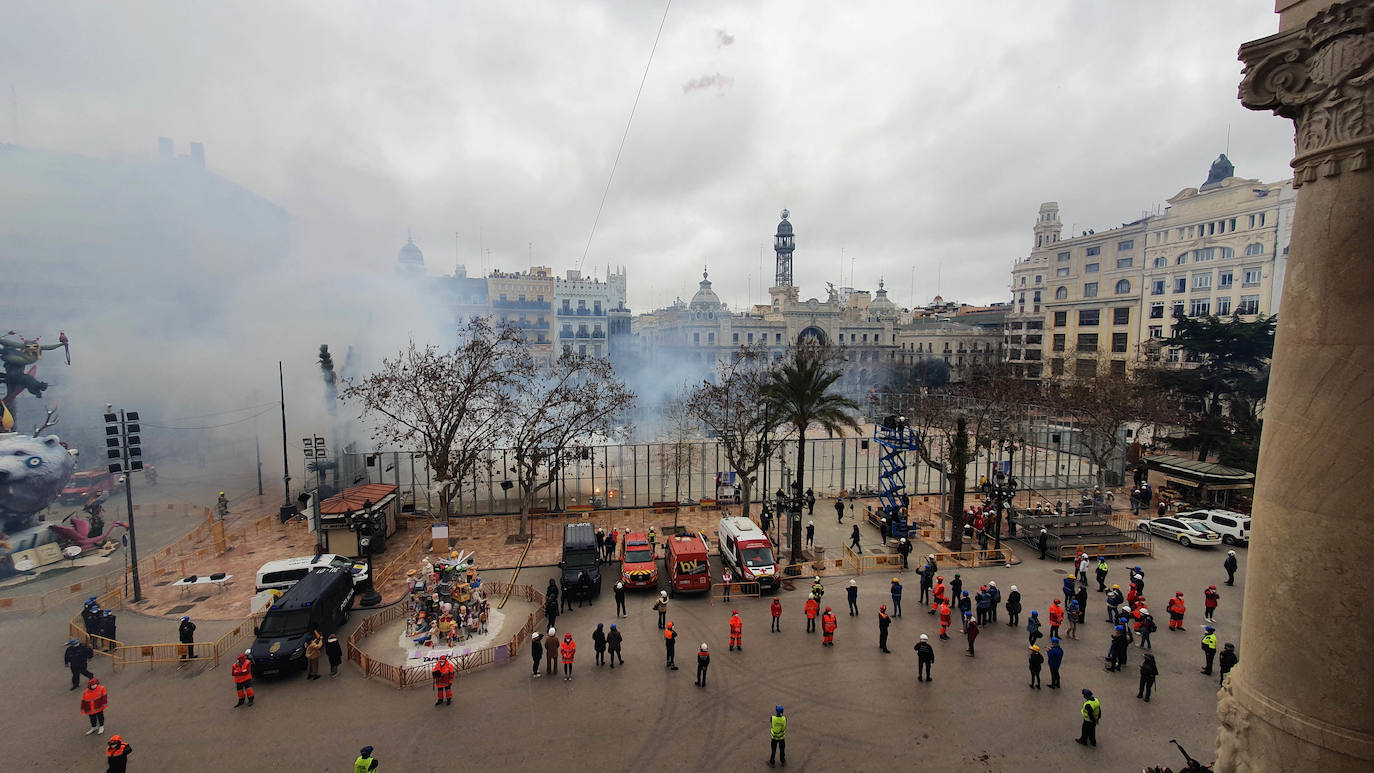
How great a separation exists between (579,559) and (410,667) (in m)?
6.09

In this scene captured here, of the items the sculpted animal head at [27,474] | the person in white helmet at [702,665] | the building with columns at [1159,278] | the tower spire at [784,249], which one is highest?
the tower spire at [784,249]

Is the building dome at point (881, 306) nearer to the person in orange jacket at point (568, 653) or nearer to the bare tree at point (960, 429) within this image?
the bare tree at point (960, 429)

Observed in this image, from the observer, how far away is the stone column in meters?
4.77

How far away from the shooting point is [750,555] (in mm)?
18625

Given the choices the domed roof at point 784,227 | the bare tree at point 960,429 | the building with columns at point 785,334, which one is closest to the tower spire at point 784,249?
the domed roof at point 784,227

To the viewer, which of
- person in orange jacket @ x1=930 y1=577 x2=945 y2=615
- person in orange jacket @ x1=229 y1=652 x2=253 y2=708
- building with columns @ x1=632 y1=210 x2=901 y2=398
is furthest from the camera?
building with columns @ x1=632 y1=210 x2=901 y2=398

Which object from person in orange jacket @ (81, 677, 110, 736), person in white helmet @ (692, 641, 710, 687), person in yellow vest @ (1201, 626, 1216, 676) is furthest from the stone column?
→ person in orange jacket @ (81, 677, 110, 736)

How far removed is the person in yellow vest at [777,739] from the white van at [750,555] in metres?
7.59

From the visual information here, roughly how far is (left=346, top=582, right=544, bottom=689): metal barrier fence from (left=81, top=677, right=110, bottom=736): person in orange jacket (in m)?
4.27

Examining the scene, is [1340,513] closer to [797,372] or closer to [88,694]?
[797,372]

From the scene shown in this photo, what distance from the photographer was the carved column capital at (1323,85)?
468 cm

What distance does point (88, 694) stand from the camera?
10.8m

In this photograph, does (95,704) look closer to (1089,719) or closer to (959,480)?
(1089,719)

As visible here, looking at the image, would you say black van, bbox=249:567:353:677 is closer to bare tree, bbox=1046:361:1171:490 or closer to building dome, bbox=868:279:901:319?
bare tree, bbox=1046:361:1171:490
